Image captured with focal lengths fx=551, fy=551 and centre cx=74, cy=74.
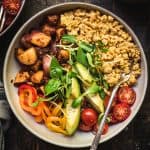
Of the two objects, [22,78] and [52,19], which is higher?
[52,19]

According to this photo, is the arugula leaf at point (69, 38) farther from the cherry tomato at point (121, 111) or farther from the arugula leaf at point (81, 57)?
the cherry tomato at point (121, 111)

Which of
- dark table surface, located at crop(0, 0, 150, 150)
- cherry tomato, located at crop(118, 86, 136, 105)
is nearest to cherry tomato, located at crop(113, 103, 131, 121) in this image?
cherry tomato, located at crop(118, 86, 136, 105)

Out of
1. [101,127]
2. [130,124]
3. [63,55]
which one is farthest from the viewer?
[130,124]

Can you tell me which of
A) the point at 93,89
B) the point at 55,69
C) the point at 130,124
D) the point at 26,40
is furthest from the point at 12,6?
the point at 130,124

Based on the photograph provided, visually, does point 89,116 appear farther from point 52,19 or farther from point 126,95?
point 52,19

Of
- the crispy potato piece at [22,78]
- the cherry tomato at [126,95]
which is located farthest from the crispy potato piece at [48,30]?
the cherry tomato at [126,95]

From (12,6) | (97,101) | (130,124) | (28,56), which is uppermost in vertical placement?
(12,6)
